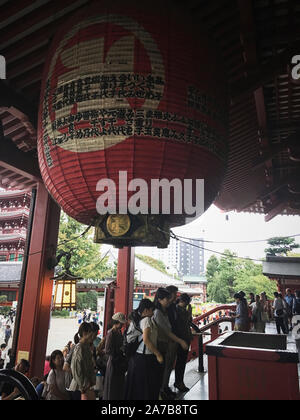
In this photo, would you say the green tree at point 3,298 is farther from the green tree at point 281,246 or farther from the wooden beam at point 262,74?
the green tree at point 281,246

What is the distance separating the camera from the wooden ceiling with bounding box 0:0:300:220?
2.48 metres

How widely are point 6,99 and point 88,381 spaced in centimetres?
282

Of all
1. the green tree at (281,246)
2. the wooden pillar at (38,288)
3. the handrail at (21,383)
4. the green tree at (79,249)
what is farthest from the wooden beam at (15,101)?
the green tree at (281,246)

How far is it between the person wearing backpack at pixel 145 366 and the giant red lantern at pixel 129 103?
120 centimetres

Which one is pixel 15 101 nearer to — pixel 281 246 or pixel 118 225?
pixel 118 225

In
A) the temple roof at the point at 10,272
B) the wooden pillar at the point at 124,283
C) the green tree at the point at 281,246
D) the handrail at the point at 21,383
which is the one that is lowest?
the handrail at the point at 21,383

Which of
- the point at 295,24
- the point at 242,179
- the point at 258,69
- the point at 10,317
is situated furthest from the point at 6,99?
the point at 10,317

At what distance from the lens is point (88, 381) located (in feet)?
9.71

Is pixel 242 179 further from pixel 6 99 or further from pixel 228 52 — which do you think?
pixel 6 99

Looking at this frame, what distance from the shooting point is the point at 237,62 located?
3.12 m

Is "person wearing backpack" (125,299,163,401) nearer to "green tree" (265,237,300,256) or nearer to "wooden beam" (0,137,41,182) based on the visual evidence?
"wooden beam" (0,137,41,182)

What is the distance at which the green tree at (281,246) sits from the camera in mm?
29483

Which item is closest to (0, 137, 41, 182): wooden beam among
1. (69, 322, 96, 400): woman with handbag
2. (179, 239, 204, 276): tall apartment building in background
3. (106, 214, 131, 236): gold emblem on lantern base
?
(69, 322, 96, 400): woman with handbag

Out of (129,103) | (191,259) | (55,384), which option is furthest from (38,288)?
(191,259)
